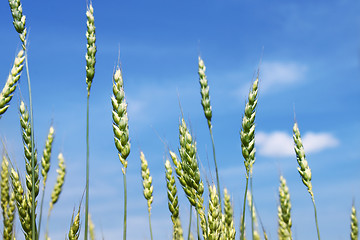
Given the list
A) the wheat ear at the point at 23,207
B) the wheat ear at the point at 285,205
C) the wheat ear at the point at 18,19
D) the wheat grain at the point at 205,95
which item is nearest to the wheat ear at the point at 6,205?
the wheat ear at the point at 23,207

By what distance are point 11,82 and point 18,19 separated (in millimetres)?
549

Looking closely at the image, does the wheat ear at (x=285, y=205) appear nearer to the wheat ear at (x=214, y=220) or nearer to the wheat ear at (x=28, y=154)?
the wheat ear at (x=214, y=220)

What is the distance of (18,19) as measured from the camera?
3.26 m

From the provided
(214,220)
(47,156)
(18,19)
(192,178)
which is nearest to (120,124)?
(192,178)

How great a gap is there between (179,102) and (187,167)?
2.02 ft

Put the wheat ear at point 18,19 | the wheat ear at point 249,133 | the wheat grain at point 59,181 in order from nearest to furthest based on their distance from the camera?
the wheat ear at point 249,133 < the wheat ear at point 18,19 < the wheat grain at point 59,181

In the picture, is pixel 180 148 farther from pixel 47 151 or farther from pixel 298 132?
pixel 47 151

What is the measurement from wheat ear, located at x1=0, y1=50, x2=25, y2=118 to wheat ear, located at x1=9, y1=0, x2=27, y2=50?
0.14 metres

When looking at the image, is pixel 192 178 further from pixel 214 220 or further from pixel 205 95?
pixel 205 95

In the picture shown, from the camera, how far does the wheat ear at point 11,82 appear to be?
2953mm

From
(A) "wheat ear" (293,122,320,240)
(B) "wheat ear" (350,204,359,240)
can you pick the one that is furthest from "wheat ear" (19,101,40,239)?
(B) "wheat ear" (350,204,359,240)

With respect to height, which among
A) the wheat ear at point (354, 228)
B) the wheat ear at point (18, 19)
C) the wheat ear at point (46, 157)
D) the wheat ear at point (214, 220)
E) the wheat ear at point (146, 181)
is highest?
the wheat ear at point (18, 19)

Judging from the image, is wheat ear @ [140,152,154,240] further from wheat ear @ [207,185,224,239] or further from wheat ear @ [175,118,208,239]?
wheat ear @ [207,185,224,239]

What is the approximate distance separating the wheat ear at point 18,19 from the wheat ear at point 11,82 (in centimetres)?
14
